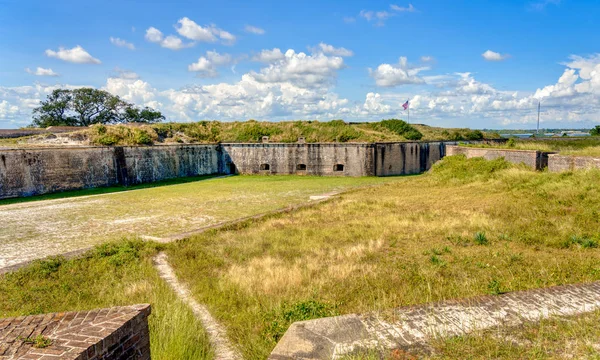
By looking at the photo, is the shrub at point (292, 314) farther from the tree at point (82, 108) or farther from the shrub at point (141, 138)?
the tree at point (82, 108)

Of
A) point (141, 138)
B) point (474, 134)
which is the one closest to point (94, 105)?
point (141, 138)

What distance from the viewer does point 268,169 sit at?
22438 millimetres

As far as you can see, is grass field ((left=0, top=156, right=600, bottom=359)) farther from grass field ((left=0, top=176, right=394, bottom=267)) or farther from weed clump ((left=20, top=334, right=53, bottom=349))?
grass field ((left=0, top=176, right=394, bottom=267))

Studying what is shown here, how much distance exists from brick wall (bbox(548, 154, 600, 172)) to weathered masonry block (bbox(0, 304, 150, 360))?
1212 centimetres

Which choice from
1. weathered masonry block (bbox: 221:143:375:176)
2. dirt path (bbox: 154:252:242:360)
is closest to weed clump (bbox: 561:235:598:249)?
dirt path (bbox: 154:252:242:360)

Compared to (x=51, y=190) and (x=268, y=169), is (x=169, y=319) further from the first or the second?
(x=268, y=169)

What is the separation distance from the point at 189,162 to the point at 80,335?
1947 cm

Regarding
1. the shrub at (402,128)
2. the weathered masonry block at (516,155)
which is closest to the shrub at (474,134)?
the shrub at (402,128)

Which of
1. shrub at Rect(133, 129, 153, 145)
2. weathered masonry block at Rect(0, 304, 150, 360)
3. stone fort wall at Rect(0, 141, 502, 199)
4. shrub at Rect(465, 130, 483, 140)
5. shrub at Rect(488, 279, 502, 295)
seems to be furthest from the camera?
shrub at Rect(465, 130, 483, 140)

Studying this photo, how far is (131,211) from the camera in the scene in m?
11.4

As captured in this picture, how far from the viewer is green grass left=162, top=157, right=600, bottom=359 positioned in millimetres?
4543

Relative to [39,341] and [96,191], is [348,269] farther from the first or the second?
[96,191]

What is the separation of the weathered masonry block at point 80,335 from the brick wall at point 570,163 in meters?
12.1

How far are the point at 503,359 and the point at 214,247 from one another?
573 centimetres
